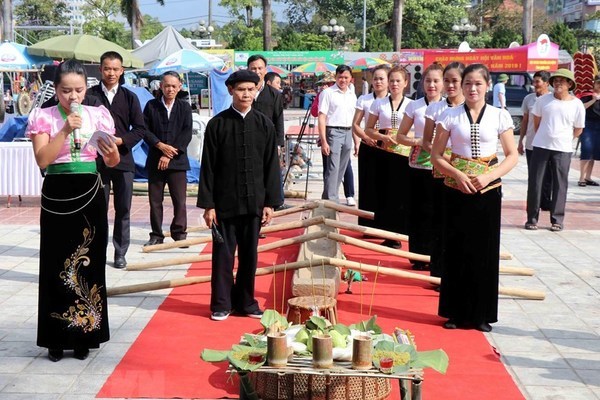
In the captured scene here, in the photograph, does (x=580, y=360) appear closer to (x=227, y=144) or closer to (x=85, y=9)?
(x=227, y=144)

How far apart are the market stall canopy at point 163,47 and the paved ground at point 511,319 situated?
1301cm

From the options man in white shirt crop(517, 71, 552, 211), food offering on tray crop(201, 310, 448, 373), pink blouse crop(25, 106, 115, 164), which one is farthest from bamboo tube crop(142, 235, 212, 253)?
man in white shirt crop(517, 71, 552, 211)

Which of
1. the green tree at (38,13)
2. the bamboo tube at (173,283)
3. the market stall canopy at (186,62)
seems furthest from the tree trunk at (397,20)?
the green tree at (38,13)

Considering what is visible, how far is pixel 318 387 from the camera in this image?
14.7 feet

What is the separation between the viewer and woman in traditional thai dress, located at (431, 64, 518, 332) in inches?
252

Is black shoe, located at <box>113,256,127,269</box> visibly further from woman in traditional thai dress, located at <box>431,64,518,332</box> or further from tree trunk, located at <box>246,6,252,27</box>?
tree trunk, located at <box>246,6,252,27</box>

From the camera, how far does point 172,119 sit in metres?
9.44

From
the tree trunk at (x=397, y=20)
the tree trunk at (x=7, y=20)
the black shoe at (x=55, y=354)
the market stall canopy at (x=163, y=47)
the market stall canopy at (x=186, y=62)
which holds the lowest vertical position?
the black shoe at (x=55, y=354)

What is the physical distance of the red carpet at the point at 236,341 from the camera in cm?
516

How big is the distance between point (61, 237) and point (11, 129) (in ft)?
28.7

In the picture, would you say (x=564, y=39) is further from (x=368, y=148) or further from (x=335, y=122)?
(x=368, y=148)

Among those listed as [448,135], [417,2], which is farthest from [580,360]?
[417,2]

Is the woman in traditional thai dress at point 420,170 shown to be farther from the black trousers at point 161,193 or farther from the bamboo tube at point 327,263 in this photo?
the black trousers at point 161,193

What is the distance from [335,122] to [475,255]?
17.9 ft
